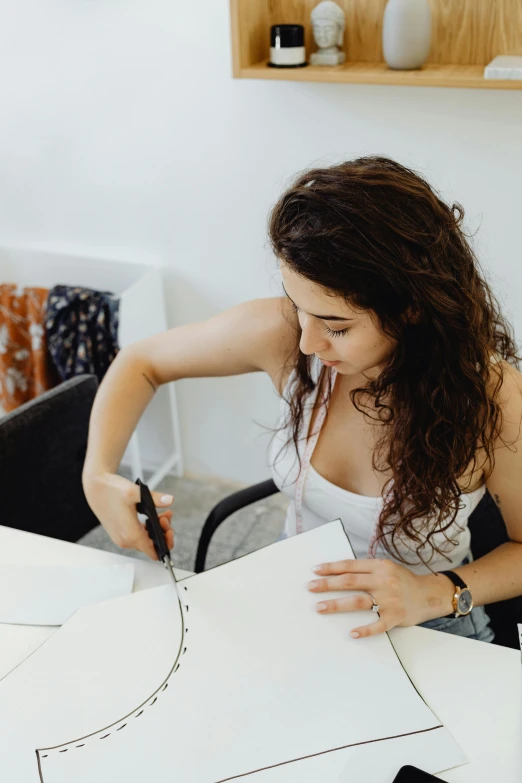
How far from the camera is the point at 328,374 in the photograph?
1.15m

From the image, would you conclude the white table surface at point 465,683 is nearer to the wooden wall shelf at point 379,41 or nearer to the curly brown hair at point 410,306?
the curly brown hair at point 410,306

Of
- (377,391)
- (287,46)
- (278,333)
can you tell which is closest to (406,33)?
(287,46)

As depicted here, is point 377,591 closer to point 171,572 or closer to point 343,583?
point 343,583

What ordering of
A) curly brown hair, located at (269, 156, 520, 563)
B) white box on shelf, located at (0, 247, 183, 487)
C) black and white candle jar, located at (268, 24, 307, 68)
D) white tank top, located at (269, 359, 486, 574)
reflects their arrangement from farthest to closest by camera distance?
1. white box on shelf, located at (0, 247, 183, 487)
2. black and white candle jar, located at (268, 24, 307, 68)
3. white tank top, located at (269, 359, 486, 574)
4. curly brown hair, located at (269, 156, 520, 563)

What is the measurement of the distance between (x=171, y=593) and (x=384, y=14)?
4.26 feet

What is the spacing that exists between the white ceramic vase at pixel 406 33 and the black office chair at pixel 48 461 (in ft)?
3.01

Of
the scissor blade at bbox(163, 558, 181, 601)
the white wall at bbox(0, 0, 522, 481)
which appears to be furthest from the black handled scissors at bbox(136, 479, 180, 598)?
the white wall at bbox(0, 0, 522, 481)

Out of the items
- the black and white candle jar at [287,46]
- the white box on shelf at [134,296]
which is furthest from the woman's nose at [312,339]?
the white box on shelf at [134,296]

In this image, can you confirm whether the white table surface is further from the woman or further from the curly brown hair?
the curly brown hair

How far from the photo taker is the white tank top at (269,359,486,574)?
109cm

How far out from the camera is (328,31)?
5.44ft

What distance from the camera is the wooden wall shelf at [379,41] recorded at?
156 centimetres

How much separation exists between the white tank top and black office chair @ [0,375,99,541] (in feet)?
1.36

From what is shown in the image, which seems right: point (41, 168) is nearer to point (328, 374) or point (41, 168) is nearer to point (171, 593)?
point (328, 374)
